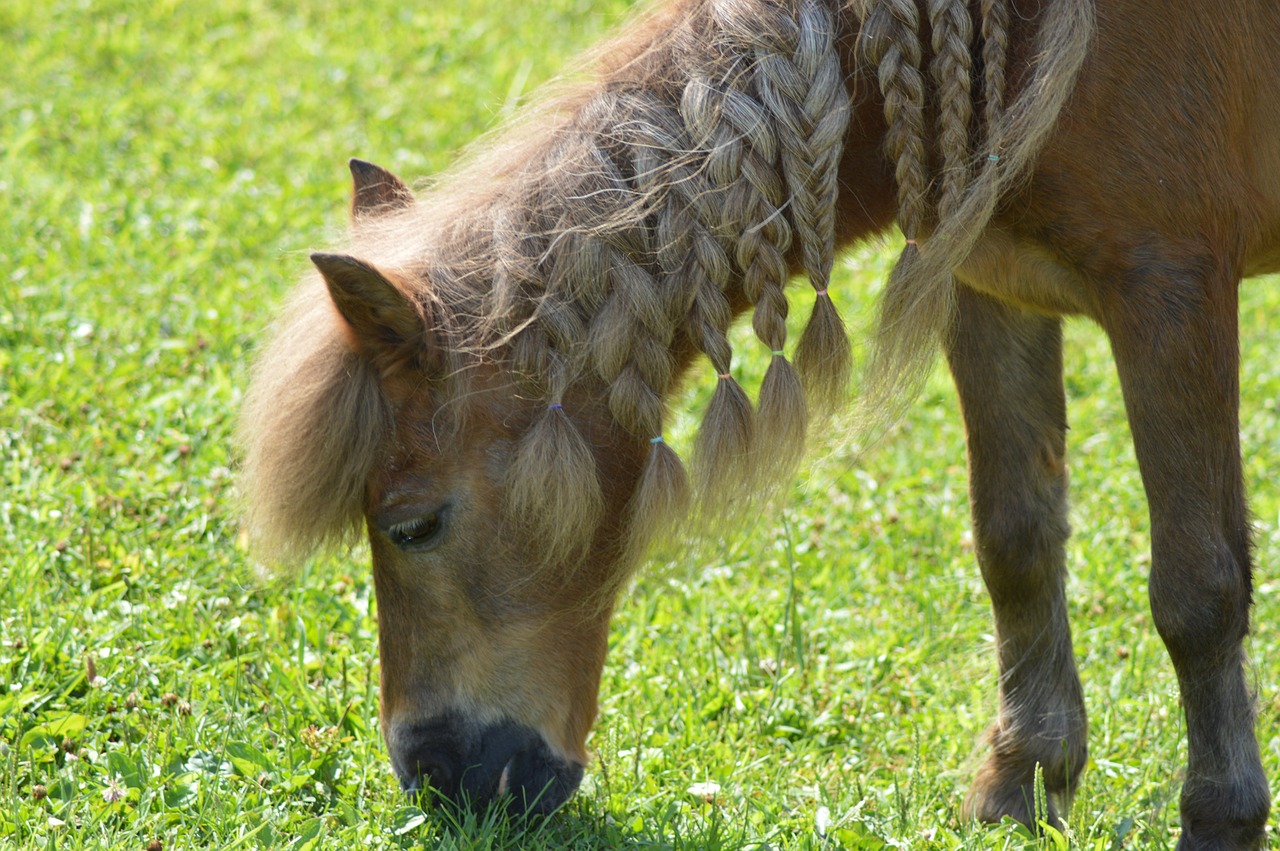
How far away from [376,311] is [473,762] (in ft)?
3.20

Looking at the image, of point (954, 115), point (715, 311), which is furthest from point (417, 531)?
point (954, 115)

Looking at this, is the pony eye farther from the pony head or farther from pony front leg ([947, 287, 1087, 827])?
pony front leg ([947, 287, 1087, 827])

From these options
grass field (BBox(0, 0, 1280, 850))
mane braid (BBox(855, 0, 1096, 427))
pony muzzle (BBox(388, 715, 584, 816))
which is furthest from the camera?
grass field (BBox(0, 0, 1280, 850))

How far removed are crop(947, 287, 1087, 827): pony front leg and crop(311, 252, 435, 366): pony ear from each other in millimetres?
1512

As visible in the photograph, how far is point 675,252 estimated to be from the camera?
2.55 m

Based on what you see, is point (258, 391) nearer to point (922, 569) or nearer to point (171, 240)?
point (922, 569)

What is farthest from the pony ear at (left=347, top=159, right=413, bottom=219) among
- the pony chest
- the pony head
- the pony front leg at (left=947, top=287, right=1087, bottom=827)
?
the pony front leg at (left=947, top=287, right=1087, bottom=827)

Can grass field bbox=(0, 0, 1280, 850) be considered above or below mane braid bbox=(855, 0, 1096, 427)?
below

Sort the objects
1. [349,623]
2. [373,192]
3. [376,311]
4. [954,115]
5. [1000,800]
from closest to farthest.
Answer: [376,311], [954,115], [373,192], [1000,800], [349,623]

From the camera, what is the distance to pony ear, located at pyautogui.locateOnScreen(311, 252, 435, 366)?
235 centimetres

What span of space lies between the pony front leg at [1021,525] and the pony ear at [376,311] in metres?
1.51

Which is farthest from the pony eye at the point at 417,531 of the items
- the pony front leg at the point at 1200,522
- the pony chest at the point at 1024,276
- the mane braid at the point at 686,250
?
the pony front leg at the point at 1200,522

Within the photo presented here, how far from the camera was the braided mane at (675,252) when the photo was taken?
253cm

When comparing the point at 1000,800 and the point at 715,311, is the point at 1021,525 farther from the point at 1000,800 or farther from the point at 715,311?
the point at 715,311
